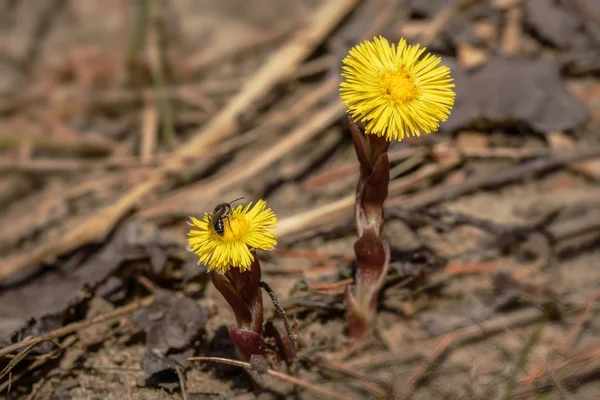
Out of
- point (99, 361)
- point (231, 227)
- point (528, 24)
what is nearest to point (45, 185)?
point (99, 361)

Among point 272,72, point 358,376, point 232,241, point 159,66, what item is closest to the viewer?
point 232,241

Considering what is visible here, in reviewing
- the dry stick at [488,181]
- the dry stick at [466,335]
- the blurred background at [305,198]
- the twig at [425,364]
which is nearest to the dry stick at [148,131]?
the blurred background at [305,198]

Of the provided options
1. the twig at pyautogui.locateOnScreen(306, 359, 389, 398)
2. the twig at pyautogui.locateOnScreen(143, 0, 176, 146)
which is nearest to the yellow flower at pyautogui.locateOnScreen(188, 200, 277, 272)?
the twig at pyautogui.locateOnScreen(306, 359, 389, 398)

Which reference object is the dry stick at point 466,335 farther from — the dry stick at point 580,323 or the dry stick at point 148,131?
the dry stick at point 148,131

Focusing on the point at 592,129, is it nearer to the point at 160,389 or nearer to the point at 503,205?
the point at 503,205

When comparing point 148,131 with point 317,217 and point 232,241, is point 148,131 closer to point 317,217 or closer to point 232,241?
point 317,217

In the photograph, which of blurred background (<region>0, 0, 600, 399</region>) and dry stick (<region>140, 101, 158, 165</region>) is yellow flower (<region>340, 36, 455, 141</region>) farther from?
dry stick (<region>140, 101, 158, 165</region>)

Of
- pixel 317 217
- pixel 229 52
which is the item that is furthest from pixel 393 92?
pixel 229 52
